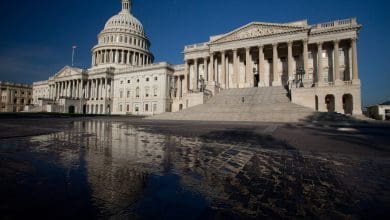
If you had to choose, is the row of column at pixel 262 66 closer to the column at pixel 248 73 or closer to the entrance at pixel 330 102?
the column at pixel 248 73

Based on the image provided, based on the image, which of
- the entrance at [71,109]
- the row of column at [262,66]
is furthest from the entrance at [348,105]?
the entrance at [71,109]

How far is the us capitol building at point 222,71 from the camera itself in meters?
36.6

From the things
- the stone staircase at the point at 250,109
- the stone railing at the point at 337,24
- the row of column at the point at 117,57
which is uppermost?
the row of column at the point at 117,57

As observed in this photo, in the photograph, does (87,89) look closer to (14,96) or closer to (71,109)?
(71,109)

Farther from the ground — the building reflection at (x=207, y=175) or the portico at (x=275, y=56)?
the portico at (x=275, y=56)

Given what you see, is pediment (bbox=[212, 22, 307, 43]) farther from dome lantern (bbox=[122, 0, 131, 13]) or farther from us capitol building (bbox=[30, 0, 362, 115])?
dome lantern (bbox=[122, 0, 131, 13])

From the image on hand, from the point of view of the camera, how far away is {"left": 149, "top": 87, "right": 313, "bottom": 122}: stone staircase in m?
25.8

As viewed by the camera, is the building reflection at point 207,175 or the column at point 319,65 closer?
the building reflection at point 207,175

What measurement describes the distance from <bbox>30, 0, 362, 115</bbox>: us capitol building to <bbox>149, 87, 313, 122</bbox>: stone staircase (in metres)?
3.21

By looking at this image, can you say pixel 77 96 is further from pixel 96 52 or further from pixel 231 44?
pixel 231 44

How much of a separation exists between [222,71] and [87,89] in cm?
5972

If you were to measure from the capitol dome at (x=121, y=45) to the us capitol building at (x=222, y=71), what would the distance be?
392 mm

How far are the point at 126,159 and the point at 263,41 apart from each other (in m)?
44.7

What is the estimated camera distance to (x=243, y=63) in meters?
50.6
